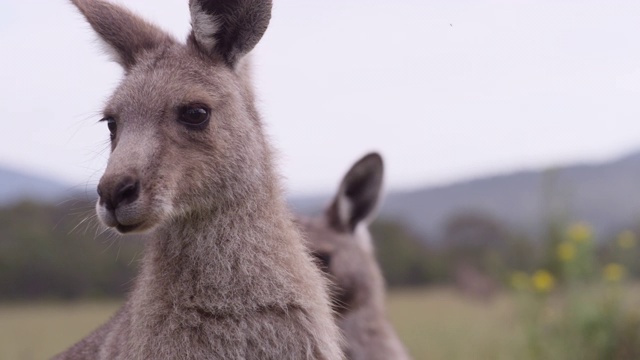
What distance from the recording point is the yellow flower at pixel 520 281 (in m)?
9.48

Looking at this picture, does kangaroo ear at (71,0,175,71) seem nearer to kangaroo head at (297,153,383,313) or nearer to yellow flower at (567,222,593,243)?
kangaroo head at (297,153,383,313)

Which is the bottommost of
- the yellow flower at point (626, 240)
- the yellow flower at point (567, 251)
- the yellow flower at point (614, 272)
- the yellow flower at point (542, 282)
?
the yellow flower at point (542, 282)

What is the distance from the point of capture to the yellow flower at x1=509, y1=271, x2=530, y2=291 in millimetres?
9477

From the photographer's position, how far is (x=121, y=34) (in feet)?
16.2

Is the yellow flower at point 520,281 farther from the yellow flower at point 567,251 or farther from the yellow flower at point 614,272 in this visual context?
the yellow flower at point 614,272

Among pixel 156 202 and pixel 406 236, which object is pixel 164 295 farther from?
pixel 406 236

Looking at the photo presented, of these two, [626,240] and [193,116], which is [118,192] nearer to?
[193,116]

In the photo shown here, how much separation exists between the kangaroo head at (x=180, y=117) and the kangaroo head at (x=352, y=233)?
113 inches

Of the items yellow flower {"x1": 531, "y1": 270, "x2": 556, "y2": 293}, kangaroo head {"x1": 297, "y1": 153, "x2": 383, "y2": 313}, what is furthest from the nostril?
yellow flower {"x1": 531, "y1": 270, "x2": 556, "y2": 293}

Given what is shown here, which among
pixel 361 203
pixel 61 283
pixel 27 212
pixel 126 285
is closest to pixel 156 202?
pixel 126 285

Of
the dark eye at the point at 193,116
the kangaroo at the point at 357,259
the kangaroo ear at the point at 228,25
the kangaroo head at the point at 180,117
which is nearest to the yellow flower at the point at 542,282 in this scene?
the kangaroo at the point at 357,259

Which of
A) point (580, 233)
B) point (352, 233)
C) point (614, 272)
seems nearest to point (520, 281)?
point (580, 233)

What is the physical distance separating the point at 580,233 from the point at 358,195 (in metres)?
2.60

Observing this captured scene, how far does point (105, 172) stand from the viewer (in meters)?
4.20
